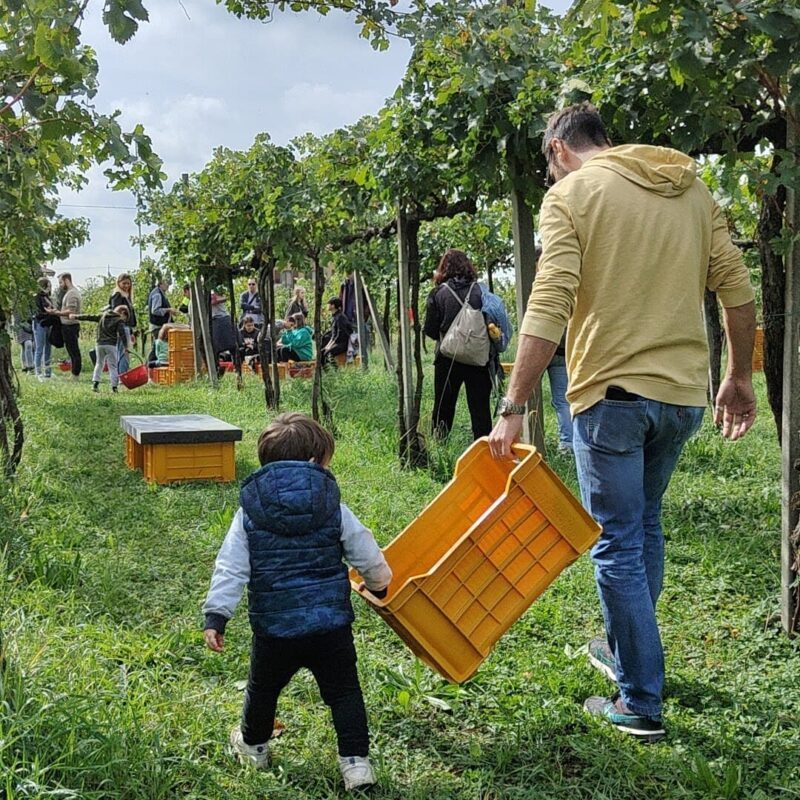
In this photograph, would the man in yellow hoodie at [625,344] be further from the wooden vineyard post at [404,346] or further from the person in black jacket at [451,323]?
the person in black jacket at [451,323]

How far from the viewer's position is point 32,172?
3.88 meters

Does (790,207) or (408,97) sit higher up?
(408,97)

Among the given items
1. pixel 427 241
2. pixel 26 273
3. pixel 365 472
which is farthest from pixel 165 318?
pixel 365 472

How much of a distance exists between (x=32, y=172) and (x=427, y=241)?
38.1 feet

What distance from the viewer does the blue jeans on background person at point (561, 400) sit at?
7.21 metres

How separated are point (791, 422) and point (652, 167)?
1281 mm

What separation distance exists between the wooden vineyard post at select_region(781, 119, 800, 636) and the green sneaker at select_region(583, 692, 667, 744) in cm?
94

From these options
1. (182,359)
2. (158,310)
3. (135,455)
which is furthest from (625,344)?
(158,310)

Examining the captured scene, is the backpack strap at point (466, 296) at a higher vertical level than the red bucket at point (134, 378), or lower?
A: higher

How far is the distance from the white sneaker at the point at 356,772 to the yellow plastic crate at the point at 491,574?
37cm

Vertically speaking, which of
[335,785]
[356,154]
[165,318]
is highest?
[356,154]

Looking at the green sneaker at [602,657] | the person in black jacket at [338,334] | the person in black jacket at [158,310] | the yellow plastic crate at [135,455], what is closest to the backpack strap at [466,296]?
the yellow plastic crate at [135,455]

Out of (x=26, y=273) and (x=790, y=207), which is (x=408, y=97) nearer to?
(x=790, y=207)

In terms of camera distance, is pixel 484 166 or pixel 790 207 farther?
pixel 484 166
